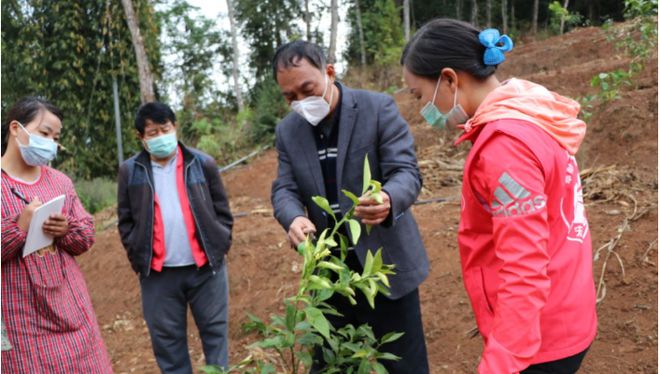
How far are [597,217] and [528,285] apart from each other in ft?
11.3

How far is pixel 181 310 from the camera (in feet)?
10.1

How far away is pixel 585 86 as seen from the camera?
322 inches

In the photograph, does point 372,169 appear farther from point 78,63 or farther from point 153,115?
point 78,63

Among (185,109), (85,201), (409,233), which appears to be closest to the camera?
(409,233)

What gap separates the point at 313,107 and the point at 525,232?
121 cm

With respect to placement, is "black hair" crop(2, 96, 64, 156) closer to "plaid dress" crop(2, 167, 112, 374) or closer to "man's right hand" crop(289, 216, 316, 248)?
"plaid dress" crop(2, 167, 112, 374)

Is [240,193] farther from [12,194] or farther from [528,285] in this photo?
[528,285]

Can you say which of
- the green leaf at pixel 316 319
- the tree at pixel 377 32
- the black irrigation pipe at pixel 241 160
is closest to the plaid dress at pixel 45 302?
the green leaf at pixel 316 319

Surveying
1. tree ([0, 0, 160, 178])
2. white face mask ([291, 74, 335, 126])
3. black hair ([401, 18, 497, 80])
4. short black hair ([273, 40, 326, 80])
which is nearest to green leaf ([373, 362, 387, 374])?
black hair ([401, 18, 497, 80])

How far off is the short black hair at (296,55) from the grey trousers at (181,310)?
1.28 metres

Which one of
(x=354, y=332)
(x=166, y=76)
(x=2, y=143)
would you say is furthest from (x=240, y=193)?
(x=166, y=76)

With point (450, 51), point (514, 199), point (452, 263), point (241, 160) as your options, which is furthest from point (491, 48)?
point (241, 160)

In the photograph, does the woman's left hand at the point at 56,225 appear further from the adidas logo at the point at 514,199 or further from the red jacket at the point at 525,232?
the adidas logo at the point at 514,199

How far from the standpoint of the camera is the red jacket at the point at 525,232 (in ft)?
4.10
